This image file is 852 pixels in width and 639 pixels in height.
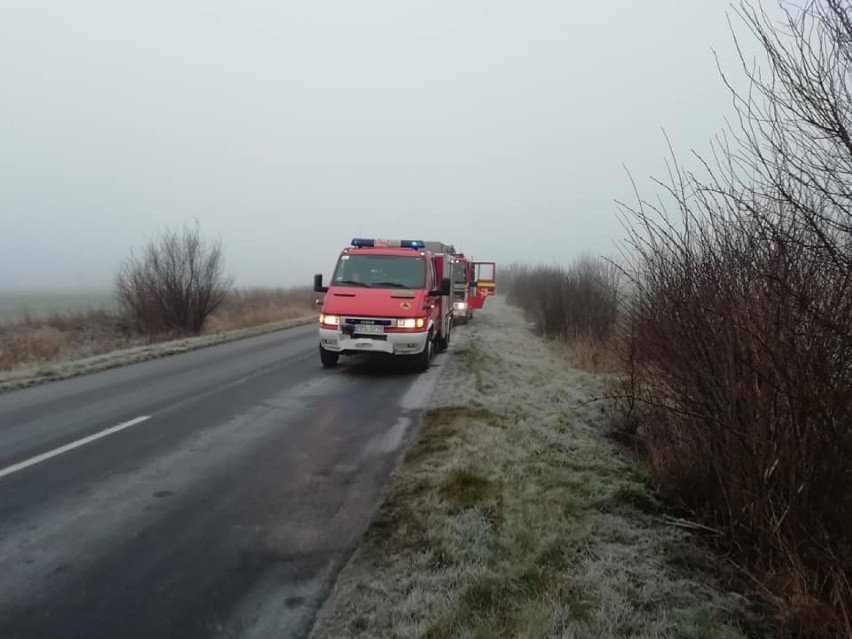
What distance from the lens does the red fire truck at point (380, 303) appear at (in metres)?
12.6

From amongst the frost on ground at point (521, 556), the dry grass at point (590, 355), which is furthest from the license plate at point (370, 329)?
the frost on ground at point (521, 556)

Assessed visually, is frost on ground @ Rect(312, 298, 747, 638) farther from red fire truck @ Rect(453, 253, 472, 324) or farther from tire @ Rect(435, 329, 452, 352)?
red fire truck @ Rect(453, 253, 472, 324)

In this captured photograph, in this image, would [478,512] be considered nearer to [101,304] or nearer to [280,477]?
[280,477]

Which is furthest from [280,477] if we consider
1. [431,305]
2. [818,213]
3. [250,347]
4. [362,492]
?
[250,347]

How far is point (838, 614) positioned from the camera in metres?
3.20

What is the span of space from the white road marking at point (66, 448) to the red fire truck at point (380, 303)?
4923mm

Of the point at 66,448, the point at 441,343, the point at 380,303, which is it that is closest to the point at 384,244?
the point at 380,303

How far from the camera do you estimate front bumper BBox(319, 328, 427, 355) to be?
12.6 m

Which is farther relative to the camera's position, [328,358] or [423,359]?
[328,358]

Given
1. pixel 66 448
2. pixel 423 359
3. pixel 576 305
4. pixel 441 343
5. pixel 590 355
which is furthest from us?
pixel 576 305

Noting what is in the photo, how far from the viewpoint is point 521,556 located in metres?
4.06

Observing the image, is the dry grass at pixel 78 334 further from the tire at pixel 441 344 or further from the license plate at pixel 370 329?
the tire at pixel 441 344

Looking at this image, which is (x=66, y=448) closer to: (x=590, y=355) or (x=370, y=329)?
(x=370, y=329)

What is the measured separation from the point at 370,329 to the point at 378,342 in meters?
0.30
